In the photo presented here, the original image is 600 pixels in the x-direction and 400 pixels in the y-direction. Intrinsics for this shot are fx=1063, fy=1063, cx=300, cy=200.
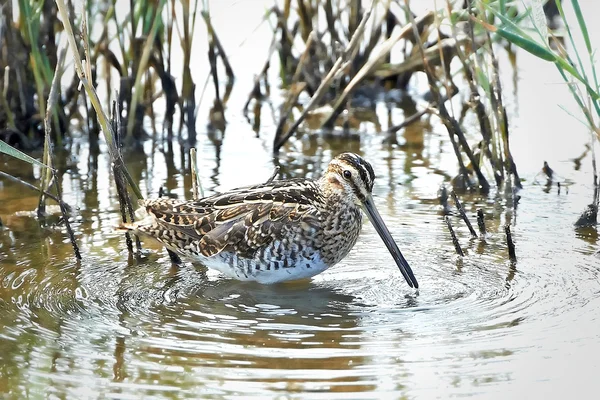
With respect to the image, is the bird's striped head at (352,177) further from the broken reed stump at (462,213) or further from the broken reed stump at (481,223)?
the broken reed stump at (481,223)

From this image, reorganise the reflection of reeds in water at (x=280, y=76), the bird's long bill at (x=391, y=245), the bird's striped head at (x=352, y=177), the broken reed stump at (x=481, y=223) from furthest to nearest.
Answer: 1. the reflection of reeds in water at (x=280, y=76)
2. the broken reed stump at (x=481, y=223)
3. the bird's striped head at (x=352, y=177)
4. the bird's long bill at (x=391, y=245)

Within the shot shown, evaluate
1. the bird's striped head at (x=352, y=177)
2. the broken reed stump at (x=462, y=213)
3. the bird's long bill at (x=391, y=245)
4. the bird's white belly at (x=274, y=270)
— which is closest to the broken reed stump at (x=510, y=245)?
the broken reed stump at (x=462, y=213)

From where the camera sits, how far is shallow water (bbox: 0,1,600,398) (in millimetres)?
4520

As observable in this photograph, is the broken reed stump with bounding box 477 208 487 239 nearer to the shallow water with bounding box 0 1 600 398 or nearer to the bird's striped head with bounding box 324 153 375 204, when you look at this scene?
the shallow water with bounding box 0 1 600 398

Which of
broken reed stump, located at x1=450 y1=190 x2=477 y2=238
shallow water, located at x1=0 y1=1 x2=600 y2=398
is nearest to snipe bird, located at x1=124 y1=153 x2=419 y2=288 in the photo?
shallow water, located at x1=0 y1=1 x2=600 y2=398

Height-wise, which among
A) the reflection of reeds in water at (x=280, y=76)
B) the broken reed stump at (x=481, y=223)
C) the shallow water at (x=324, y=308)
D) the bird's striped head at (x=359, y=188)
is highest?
the reflection of reeds in water at (x=280, y=76)

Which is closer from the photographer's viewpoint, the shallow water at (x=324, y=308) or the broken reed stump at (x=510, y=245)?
the shallow water at (x=324, y=308)

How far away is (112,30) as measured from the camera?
429 inches

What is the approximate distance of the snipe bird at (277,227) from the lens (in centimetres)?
600

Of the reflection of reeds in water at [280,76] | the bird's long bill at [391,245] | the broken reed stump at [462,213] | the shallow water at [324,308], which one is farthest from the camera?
the reflection of reeds in water at [280,76]

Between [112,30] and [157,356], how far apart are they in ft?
21.9

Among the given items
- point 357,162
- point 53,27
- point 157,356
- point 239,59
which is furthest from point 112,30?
point 157,356

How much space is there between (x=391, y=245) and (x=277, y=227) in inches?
25.9

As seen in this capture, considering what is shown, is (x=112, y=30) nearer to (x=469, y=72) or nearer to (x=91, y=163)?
(x=91, y=163)
